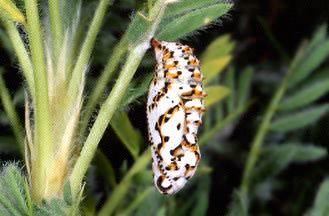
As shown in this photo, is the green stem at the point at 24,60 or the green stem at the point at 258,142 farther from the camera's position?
the green stem at the point at 258,142

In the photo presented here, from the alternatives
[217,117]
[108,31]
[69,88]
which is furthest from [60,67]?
[217,117]

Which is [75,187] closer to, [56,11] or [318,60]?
[56,11]

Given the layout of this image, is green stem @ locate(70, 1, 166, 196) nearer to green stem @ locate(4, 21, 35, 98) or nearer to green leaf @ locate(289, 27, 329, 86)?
green stem @ locate(4, 21, 35, 98)

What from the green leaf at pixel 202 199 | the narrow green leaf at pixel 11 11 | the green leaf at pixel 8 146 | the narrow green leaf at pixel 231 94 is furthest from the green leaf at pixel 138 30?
the narrow green leaf at pixel 231 94

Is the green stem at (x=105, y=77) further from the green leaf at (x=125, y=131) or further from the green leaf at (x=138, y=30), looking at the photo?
the green leaf at (x=125, y=131)

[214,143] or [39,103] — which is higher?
[39,103]

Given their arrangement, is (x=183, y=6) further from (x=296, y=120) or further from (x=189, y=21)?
(x=296, y=120)

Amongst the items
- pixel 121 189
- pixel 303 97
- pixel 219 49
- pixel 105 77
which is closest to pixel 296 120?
pixel 303 97
